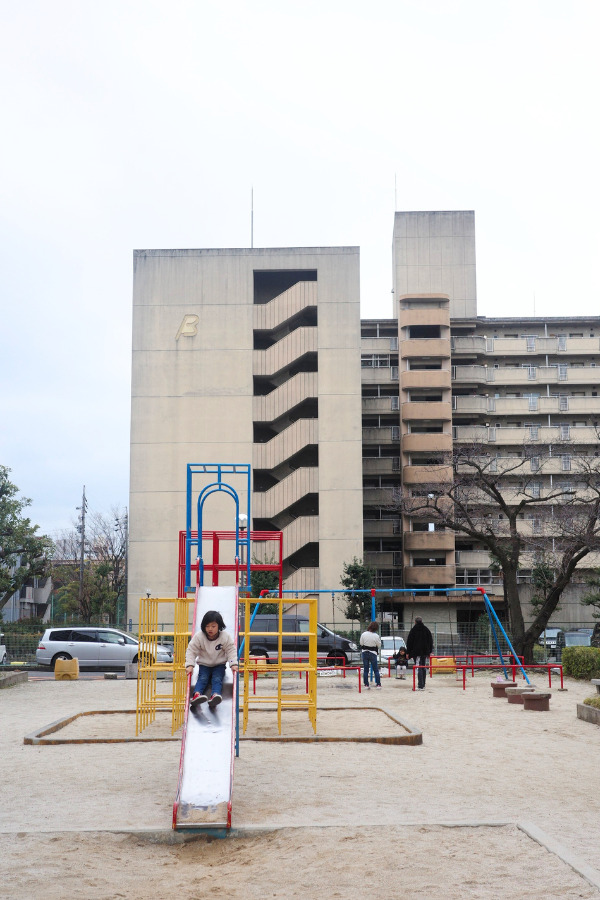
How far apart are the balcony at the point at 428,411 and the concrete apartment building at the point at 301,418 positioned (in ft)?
0.21

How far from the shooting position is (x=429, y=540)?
50469 mm

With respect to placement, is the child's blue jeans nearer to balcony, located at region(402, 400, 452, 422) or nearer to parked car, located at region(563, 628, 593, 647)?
parked car, located at region(563, 628, 593, 647)

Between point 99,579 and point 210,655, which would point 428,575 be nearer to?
point 99,579

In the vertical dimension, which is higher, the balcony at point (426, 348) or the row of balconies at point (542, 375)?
the balcony at point (426, 348)

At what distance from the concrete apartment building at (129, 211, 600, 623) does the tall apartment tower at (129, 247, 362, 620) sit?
0.07m

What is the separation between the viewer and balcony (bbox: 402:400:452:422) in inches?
2035

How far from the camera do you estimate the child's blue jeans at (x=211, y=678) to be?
9430 millimetres

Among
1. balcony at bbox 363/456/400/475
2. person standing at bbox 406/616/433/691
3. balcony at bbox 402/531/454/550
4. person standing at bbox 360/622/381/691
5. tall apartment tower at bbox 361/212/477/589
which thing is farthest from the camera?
balcony at bbox 363/456/400/475

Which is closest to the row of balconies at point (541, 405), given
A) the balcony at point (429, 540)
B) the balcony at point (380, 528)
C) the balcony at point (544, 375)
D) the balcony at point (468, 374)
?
the balcony at point (468, 374)

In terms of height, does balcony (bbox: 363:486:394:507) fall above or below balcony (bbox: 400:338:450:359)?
below

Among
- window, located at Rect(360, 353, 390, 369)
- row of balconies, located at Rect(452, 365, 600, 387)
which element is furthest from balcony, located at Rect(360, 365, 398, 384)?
row of balconies, located at Rect(452, 365, 600, 387)

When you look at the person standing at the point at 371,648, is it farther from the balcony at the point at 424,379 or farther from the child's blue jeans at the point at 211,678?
the balcony at the point at 424,379

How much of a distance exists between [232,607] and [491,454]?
42.2 m

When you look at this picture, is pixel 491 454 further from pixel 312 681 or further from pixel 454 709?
pixel 312 681
